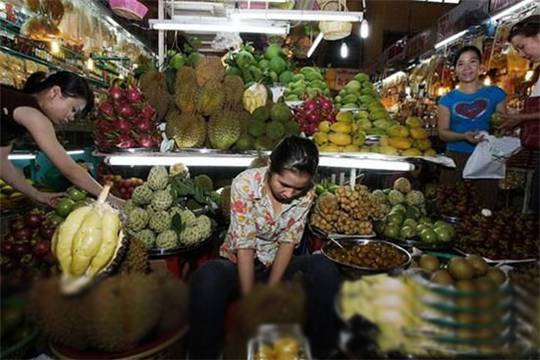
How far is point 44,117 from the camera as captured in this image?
1995 millimetres

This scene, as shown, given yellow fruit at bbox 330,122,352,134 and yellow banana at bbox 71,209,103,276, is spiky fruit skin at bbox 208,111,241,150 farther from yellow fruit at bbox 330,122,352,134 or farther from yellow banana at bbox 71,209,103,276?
yellow banana at bbox 71,209,103,276

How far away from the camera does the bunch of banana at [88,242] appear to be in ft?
3.65

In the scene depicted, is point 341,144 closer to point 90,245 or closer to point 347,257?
point 347,257

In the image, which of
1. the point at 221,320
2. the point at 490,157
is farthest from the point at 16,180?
the point at 490,157

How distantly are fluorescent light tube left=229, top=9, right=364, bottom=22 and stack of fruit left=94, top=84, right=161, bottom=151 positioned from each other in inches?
63.5

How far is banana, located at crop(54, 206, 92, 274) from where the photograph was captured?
112 cm

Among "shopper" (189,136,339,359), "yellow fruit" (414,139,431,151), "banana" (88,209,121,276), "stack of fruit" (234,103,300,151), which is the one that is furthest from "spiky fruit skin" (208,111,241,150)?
"banana" (88,209,121,276)

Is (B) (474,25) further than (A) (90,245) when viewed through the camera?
Yes

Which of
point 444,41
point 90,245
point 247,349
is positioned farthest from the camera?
point 444,41

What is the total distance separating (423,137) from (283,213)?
1560mm

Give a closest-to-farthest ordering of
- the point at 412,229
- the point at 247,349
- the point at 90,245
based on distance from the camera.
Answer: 1. the point at 247,349
2. the point at 90,245
3. the point at 412,229

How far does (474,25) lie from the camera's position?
5.16 m

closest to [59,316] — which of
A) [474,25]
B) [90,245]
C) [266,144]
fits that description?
[90,245]

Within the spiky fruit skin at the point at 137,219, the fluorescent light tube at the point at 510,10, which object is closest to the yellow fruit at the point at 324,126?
the spiky fruit skin at the point at 137,219
